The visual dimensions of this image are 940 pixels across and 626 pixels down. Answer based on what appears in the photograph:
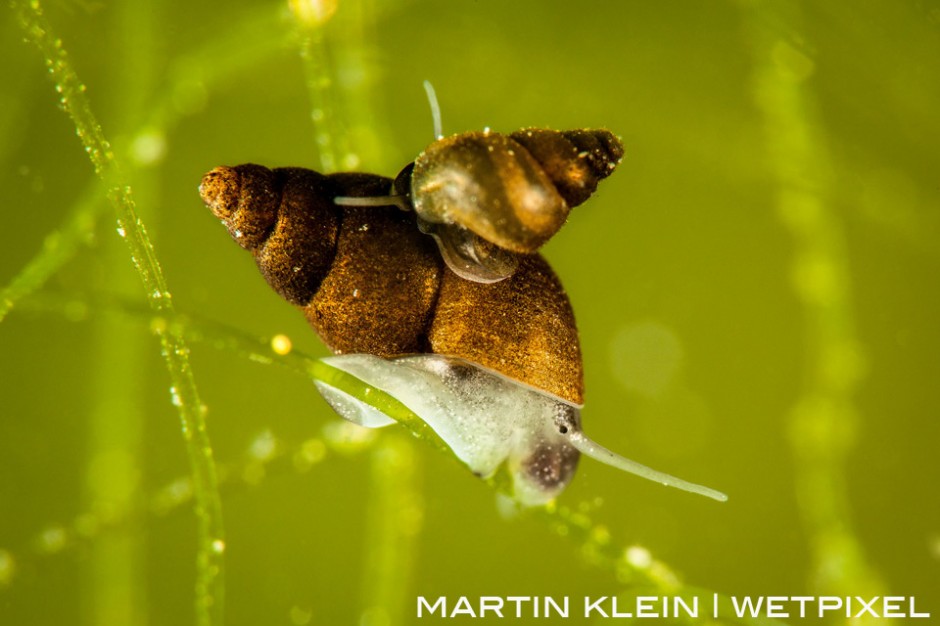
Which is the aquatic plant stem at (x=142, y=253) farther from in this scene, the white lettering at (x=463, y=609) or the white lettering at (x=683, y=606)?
the white lettering at (x=683, y=606)

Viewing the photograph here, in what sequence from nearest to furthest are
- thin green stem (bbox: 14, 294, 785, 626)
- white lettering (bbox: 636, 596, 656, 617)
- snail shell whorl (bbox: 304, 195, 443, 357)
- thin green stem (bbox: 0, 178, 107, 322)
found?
1. thin green stem (bbox: 14, 294, 785, 626)
2. snail shell whorl (bbox: 304, 195, 443, 357)
3. thin green stem (bbox: 0, 178, 107, 322)
4. white lettering (bbox: 636, 596, 656, 617)

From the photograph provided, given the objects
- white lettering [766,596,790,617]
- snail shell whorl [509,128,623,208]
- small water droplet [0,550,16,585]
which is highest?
snail shell whorl [509,128,623,208]

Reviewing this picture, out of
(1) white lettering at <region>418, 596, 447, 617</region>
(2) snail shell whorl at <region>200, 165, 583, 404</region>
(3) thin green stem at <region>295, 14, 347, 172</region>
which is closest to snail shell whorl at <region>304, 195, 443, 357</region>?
(2) snail shell whorl at <region>200, 165, 583, 404</region>

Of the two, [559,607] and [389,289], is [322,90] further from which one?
[559,607]

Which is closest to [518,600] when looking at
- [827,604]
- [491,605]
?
[491,605]

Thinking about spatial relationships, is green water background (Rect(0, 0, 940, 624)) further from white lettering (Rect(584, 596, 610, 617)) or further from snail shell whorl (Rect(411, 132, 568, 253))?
snail shell whorl (Rect(411, 132, 568, 253))

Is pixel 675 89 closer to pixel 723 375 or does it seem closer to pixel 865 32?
pixel 865 32

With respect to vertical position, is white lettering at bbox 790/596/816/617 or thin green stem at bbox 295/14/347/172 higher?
thin green stem at bbox 295/14/347/172
